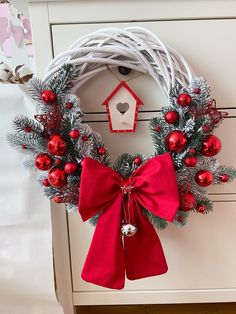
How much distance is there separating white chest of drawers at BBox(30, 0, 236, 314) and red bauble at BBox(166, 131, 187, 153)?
112mm

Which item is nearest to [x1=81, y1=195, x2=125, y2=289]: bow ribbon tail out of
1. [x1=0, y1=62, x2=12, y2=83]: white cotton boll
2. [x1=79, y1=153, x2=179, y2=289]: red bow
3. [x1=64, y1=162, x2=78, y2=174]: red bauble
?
[x1=79, y1=153, x2=179, y2=289]: red bow

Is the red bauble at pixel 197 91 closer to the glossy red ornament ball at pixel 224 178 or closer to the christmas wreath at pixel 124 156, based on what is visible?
the christmas wreath at pixel 124 156

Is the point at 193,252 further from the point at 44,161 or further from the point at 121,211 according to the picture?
the point at 44,161

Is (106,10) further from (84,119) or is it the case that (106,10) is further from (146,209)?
(146,209)

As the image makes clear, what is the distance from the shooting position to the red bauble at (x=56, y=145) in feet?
1.99

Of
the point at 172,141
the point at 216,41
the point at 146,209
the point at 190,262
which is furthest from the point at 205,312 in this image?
the point at 216,41

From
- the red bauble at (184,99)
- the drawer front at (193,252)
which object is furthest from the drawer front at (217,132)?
the red bauble at (184,99)

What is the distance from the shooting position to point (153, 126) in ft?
2.08

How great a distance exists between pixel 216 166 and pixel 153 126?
0.15 metres

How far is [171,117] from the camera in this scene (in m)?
0.60

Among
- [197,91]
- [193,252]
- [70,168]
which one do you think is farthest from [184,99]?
[193,252]

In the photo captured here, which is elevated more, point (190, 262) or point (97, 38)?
point (97, 38)

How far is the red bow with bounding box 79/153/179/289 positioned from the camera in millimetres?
602

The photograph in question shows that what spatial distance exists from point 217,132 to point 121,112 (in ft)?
0.71
